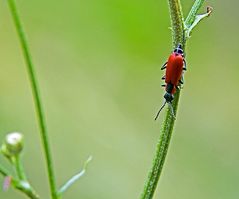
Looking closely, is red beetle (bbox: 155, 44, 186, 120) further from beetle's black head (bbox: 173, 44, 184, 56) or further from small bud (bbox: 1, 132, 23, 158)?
Result: small bud (bbox: 1, 132, 23, 158)

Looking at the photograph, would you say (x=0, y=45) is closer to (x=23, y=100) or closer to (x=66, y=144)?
(x=23, y=100)

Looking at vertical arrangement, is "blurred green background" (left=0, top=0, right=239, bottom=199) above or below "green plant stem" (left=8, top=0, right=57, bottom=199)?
below

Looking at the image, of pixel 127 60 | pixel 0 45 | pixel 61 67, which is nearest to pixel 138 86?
pixel 127 60

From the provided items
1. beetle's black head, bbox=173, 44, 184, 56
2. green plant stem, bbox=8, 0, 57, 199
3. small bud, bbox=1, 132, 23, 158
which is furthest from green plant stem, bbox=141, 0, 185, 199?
small bud, bbox=1, 132, 23, 158

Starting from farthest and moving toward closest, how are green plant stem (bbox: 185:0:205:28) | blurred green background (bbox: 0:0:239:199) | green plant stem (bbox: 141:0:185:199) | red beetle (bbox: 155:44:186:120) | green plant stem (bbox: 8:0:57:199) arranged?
blurred green background (bbox: 0:0:239:199) < red beetle (bbox: 155:44:186:120) < green plant stem (bbox: 185:0:205:28) < green plant stem (bbox: 141:0:185:199) < green plant stem (bbox: 8:0:57:199)

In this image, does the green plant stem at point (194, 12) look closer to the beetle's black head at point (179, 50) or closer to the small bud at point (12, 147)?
the beetle's black head at point (179, 50)

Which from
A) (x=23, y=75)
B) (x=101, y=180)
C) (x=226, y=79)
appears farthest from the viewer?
(x=226, y=79)
